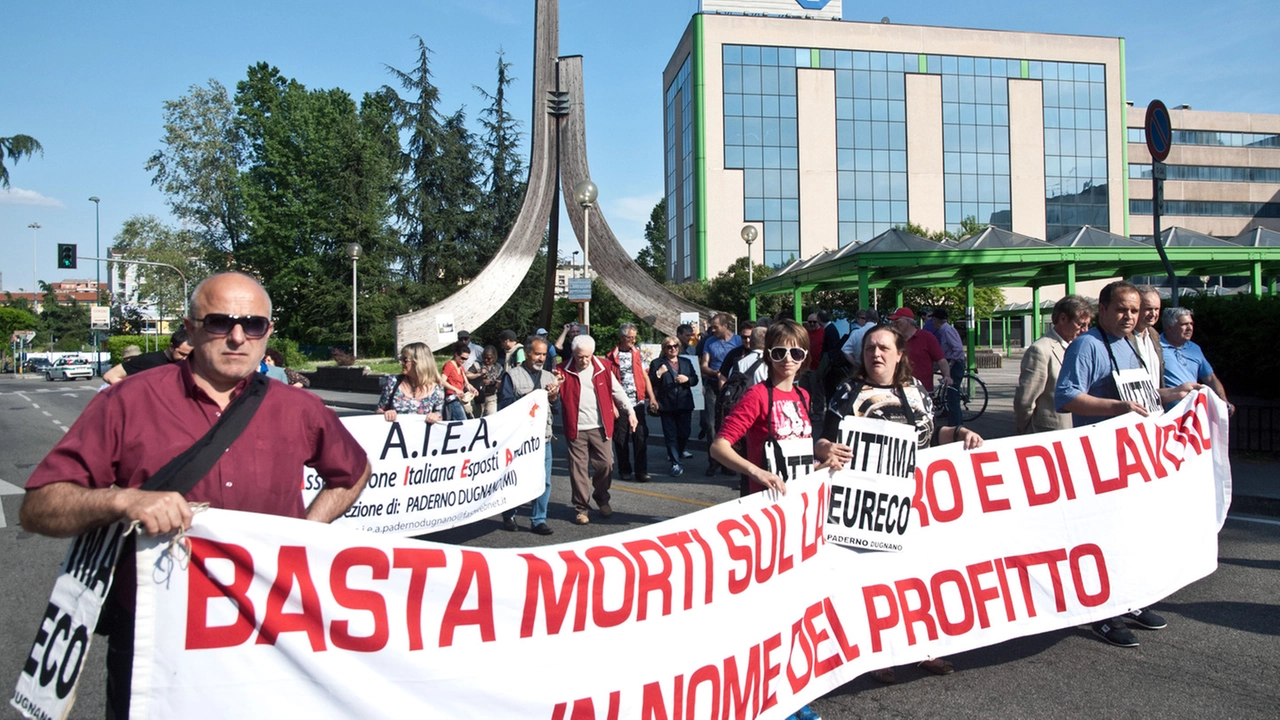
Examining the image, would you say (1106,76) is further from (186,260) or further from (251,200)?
(186,260)

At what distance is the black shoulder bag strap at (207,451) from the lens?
7.23 feet

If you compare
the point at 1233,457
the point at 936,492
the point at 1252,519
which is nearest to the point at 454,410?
the point at 936,492

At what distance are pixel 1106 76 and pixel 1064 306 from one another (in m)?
64.4

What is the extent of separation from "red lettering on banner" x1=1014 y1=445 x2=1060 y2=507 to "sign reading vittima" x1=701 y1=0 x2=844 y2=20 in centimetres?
5715

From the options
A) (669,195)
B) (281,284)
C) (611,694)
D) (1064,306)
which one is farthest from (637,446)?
(669,195)

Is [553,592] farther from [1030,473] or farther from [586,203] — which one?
[586,203]

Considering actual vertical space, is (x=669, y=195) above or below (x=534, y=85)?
above

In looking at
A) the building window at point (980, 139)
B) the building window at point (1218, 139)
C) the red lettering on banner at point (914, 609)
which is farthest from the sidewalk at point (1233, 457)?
the building window at point (1218, 139)

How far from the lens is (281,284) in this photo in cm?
4416

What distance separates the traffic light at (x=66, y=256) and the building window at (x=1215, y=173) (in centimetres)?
7373

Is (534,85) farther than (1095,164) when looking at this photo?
No

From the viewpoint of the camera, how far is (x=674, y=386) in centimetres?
1085

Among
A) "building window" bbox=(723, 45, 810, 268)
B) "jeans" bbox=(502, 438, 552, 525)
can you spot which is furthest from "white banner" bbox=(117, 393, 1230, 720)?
"building window" bbox=(723, 45, 810, 268)

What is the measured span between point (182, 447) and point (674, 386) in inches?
344
